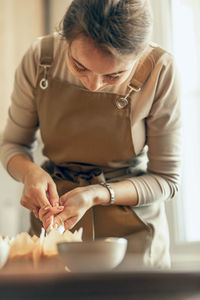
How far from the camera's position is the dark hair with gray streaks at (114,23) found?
0.99 metres

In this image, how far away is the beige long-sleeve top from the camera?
1.31m

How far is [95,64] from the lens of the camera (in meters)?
1.06

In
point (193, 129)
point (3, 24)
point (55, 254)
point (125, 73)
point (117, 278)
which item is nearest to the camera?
point (117, 278)

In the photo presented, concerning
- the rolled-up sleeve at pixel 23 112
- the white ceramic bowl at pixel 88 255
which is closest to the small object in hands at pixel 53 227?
the white ceramic bowl at pixel 88 255

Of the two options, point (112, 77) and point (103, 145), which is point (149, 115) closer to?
point (103, 145)

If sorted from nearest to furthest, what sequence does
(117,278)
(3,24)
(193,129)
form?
(117,278), (193,129), (3,24)

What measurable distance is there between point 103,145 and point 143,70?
0.81 feet

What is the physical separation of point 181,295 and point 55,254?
369mm

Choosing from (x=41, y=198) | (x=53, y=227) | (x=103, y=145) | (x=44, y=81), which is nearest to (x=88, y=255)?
(x=53, y=227)

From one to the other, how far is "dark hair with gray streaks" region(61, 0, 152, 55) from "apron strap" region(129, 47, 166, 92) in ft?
0.64

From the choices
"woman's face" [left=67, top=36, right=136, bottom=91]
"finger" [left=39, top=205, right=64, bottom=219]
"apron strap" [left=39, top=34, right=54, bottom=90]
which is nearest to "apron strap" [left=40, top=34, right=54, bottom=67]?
"apron strap" [left=39, top=34, right=54, bottom=90]

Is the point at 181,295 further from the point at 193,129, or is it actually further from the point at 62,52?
the point at 193,129

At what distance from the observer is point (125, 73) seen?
114 centimetres

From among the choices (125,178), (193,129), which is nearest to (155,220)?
(125,178)
